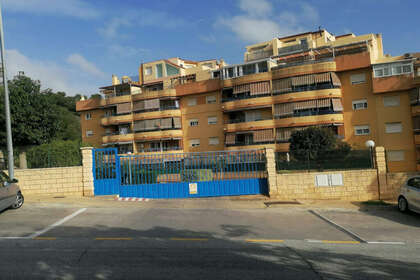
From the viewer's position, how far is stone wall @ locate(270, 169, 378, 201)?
1648 cm

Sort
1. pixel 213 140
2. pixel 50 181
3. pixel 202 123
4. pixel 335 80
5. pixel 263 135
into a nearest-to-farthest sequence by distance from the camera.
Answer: pixel 50 181 < pixel 335 80 < pixel 263 135 < pixel 213 140 < pixel 202 123

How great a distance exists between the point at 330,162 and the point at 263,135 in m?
21.0

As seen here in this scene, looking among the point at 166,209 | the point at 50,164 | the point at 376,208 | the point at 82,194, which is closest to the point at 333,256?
the point at 166,209

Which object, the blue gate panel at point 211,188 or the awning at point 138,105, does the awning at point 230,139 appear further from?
the blue gate panel at point 211,188

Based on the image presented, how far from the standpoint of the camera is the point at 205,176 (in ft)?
57.0

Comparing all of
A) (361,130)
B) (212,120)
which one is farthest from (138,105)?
(361,130)

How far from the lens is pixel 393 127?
3419cm

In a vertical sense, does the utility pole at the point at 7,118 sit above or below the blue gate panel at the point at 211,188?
above

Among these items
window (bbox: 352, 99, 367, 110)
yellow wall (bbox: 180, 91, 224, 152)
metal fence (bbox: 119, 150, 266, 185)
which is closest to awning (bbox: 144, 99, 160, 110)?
yellow wall (bbox: 180, 91, 224, 152)

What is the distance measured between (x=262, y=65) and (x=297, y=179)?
81.0 ft

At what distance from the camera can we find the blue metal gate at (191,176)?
54.9 feet

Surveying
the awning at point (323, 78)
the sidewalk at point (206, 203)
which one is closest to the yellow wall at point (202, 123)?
the awning at point (323, 78)

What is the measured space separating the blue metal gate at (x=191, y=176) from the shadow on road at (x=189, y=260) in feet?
27.0

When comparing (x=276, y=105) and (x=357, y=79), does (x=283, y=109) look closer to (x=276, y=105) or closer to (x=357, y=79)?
(x=276, y=105)
